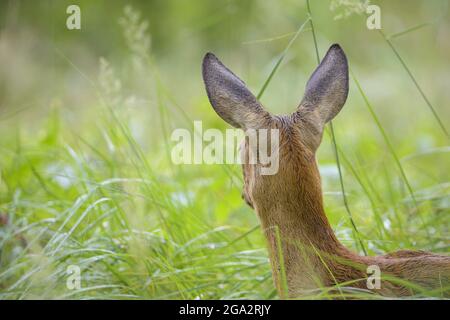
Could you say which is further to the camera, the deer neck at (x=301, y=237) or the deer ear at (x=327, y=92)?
the deer ear at (x=327, y=92)

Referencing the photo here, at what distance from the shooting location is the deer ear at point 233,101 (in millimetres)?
2562

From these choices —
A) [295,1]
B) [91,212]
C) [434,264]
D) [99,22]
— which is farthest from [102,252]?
[99,22]

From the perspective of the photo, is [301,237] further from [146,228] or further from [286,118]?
[146,228]

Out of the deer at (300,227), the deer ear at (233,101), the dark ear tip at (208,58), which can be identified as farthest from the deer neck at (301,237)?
the dark ear tip at (208,58)

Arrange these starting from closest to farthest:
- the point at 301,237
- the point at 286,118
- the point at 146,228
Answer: the point at 301,237, the point at 286,118, the point at 146,228

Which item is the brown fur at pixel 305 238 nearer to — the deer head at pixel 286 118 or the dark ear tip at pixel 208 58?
the deer head at pixel 286 118

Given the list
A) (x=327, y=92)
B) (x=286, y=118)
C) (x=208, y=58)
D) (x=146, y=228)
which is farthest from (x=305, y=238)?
(x=146, y=228)

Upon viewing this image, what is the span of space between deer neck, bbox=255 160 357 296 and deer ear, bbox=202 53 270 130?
230 mm

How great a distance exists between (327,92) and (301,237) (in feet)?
1.65

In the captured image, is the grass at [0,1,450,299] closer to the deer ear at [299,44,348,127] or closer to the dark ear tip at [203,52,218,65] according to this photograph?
the deer ear at [299,44,348,127]

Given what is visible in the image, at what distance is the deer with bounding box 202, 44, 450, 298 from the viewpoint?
2.43 meters

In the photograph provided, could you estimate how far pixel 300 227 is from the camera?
2.48 meters

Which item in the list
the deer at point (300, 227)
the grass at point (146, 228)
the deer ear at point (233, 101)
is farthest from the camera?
the grass at point (146, 228)

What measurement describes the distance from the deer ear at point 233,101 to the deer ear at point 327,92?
16 centimetres
